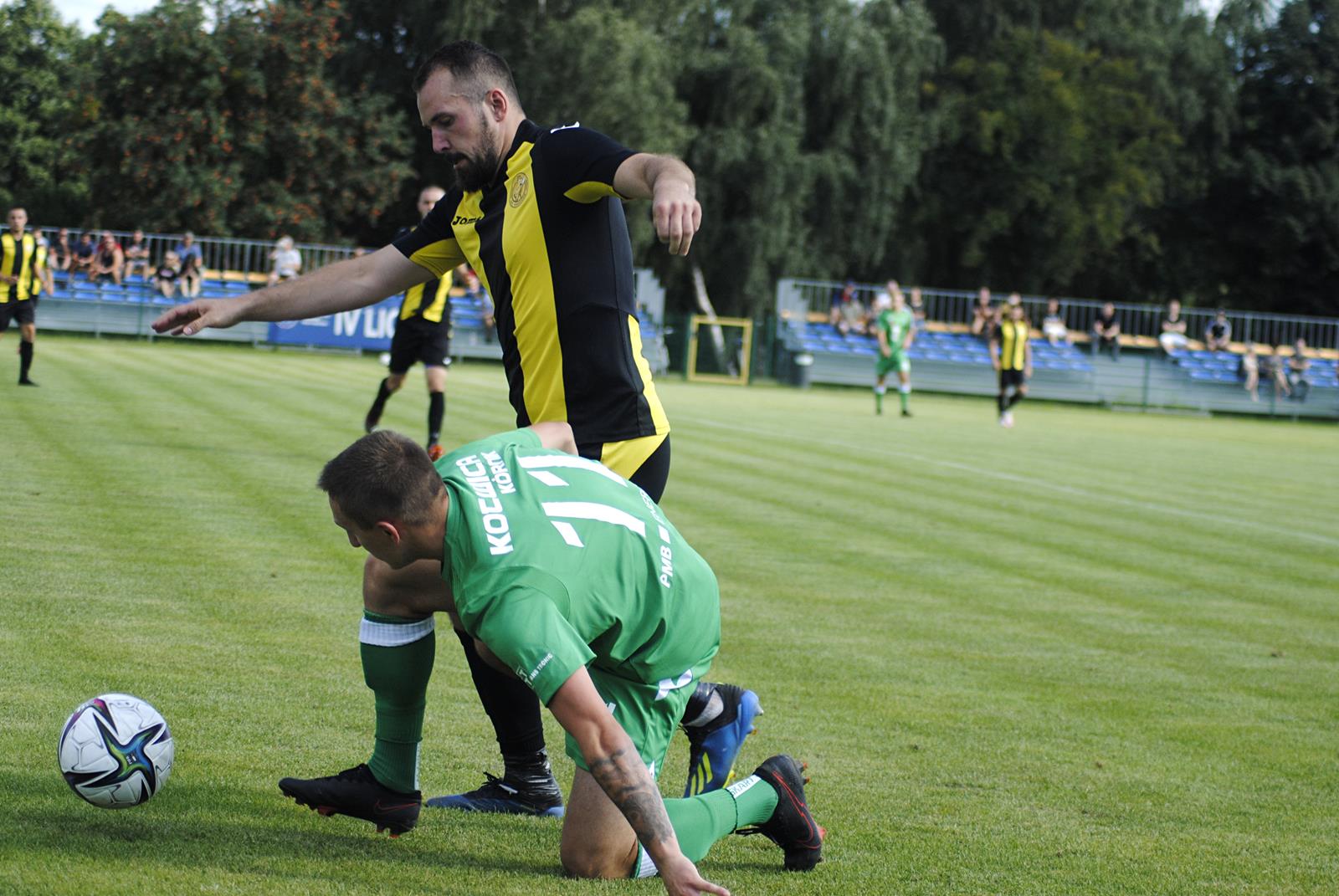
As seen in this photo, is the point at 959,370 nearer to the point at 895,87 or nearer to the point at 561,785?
the point at 895,87

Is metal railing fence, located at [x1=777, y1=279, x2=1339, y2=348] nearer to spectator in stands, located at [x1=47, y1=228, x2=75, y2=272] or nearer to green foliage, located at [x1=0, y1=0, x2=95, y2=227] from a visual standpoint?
spectator in stands, located at [x1=47, y1=228, x2=75, y2=272]

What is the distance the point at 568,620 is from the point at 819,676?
10.4ft

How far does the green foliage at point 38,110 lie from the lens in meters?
43.2

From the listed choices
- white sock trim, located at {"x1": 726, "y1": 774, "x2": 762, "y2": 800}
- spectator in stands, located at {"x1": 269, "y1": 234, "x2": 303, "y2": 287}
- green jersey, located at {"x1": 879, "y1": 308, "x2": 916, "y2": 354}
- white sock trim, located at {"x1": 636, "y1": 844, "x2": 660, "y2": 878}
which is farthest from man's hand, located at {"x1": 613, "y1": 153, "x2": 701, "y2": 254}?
spectator in stands, located at {"x1": 269, "y1": 234, "x2": 303, "y2": 287}

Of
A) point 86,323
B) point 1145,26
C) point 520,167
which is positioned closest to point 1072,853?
point 520,167

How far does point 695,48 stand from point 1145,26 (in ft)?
63.4

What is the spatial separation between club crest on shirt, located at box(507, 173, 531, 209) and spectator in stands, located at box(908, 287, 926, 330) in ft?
111

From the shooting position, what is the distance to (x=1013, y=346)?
27453 millimetres

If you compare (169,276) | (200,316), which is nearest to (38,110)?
Result: (169,276)

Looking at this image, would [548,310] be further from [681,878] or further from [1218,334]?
[1218,334]

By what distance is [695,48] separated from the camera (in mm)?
42812

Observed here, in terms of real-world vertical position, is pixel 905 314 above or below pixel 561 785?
above

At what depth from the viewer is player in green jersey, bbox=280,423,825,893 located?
3232 millimetres

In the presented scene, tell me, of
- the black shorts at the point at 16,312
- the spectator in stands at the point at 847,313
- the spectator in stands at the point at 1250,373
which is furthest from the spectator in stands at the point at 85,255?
the spectator in stands at the point at 1250,373
